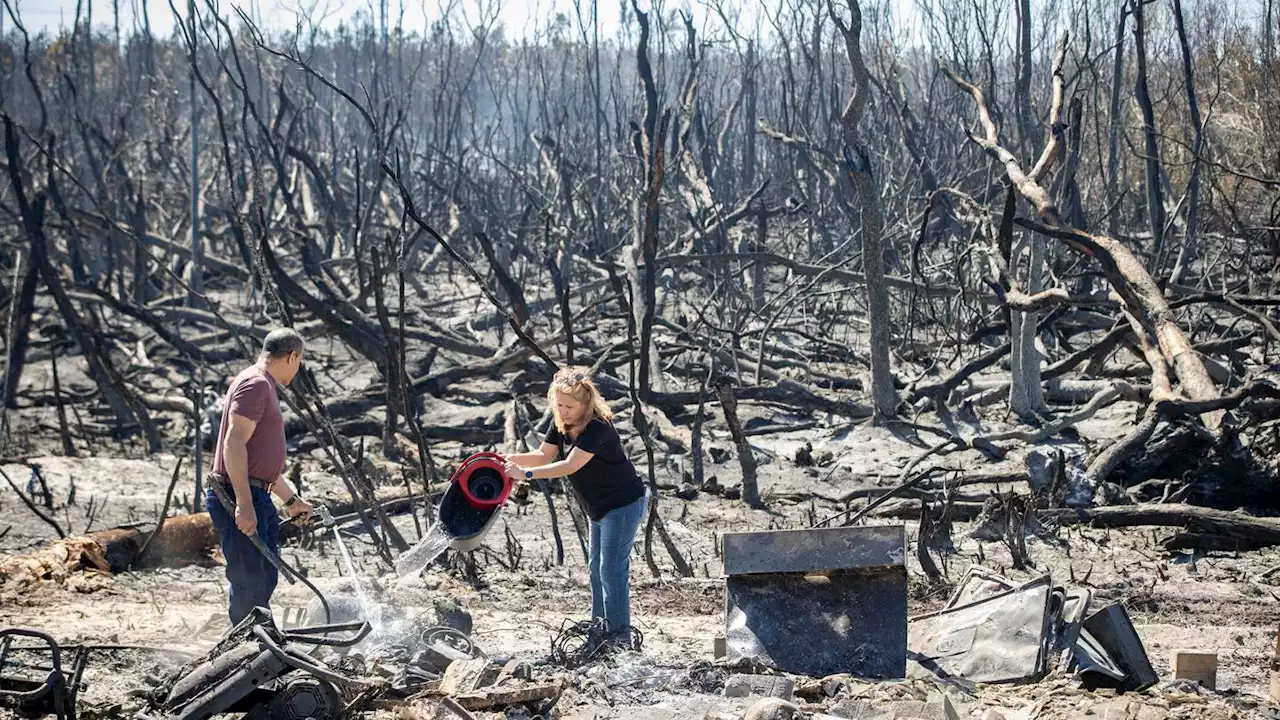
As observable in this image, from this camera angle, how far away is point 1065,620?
491 centimetres

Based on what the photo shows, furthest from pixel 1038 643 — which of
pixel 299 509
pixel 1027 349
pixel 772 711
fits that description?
pixel 1027 349

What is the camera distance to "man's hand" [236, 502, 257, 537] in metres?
4.62

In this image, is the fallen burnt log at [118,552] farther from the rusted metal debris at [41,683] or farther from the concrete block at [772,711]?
the concrete block at [772,711]

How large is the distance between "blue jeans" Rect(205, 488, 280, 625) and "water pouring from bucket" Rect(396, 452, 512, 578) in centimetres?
67

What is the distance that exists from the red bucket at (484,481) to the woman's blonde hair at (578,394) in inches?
11.3

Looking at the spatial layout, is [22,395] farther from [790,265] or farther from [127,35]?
[127,35]

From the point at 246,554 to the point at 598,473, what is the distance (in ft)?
4.44

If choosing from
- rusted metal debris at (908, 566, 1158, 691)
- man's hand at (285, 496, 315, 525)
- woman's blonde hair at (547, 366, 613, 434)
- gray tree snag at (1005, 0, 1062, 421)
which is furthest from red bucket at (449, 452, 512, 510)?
gray tree snag at (1005, 0, 1062, 421)

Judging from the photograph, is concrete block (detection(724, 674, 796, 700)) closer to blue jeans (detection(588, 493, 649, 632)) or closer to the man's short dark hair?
blue jeans (detection(588, 493, 649, 632))

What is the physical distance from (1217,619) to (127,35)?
23.5m

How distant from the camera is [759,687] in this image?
439 centimetres

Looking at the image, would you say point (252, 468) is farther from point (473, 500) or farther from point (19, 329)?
point (19, 329)

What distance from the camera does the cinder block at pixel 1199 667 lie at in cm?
473

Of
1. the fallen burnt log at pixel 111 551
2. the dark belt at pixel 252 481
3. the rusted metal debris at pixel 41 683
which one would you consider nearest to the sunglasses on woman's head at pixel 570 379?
the dark belt at pixel 252 481
